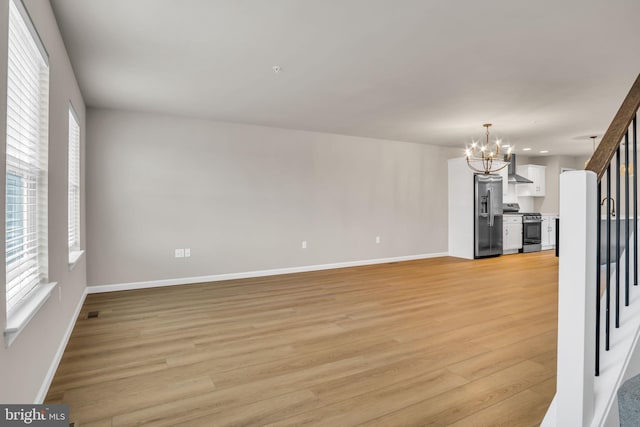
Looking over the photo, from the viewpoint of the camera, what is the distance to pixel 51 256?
2.49 m

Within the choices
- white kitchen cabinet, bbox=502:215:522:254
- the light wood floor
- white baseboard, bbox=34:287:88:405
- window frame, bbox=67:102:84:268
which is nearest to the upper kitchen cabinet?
white kitchen cabinet, bbox=502:215:522:254

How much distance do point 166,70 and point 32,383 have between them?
9.13 feet

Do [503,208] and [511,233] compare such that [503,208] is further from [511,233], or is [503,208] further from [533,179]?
[533,179]

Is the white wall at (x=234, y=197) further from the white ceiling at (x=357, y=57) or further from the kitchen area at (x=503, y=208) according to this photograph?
the kitchen area at (x=503, y=208)

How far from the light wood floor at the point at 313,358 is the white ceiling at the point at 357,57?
2446 millimetres

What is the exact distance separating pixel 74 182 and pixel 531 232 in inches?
360

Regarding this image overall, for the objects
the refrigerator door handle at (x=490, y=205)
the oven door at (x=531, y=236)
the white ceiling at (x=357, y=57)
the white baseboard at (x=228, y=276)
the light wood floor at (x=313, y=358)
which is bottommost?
the light wood floor at (x=313, y=358)

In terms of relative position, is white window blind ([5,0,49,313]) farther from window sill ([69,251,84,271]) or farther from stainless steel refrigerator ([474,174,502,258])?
stainless steel refrigerator ([474,174,502,258])

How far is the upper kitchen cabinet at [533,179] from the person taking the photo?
948 centimetres

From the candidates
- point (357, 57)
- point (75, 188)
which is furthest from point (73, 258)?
point (357, 57)

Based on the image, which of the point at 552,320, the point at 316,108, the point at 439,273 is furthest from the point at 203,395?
the point at 439,273

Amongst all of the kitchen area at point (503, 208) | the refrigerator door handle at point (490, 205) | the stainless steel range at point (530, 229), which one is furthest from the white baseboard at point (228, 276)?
the stainless steel range at point (530, 229)

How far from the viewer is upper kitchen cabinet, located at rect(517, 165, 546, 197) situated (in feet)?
31.1

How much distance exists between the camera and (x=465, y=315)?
3803 millimetres
